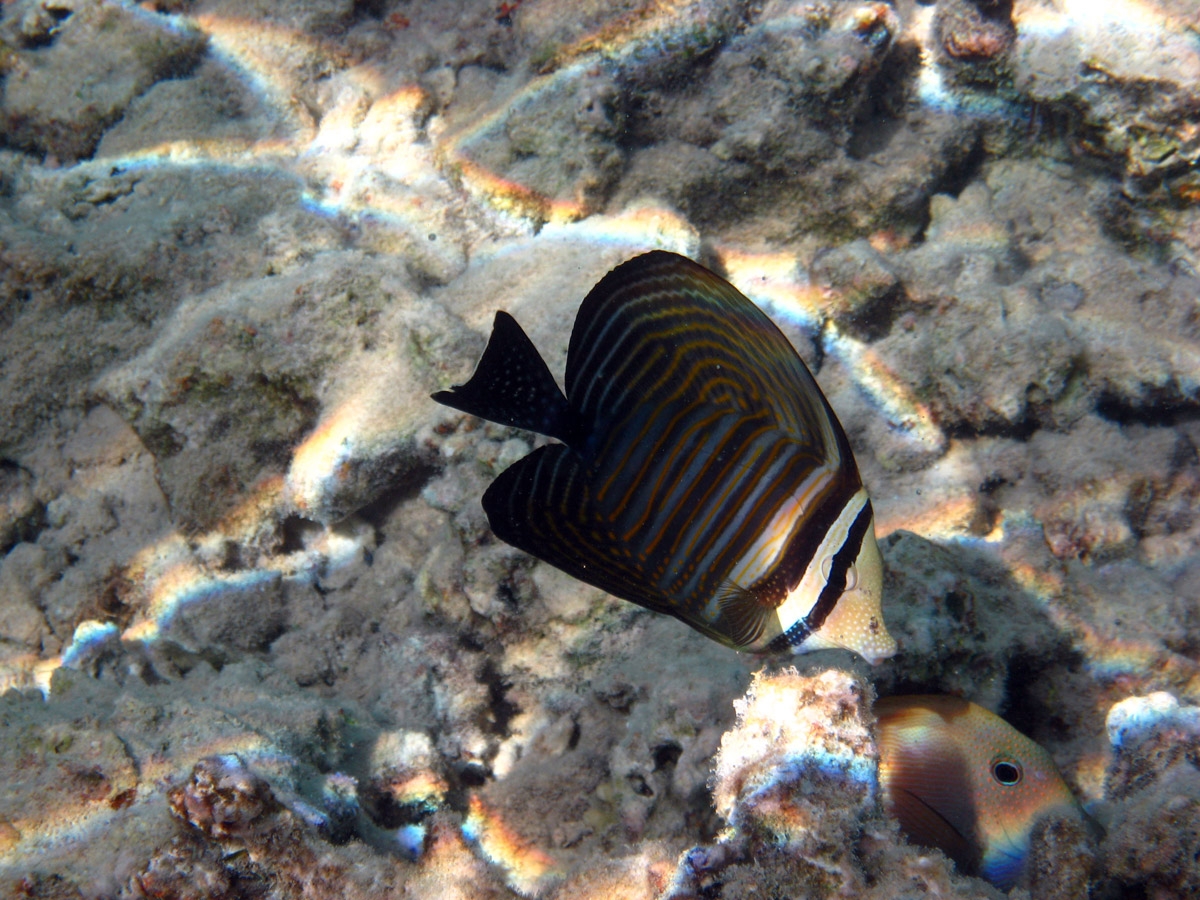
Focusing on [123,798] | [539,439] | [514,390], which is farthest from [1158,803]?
[123,798]

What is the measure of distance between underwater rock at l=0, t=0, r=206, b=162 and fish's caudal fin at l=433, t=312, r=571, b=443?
16.5 ft

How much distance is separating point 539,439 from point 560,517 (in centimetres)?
143

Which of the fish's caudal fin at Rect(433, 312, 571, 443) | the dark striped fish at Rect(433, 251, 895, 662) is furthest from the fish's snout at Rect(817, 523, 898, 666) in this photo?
the fish's caudal fin at Rect(433, 312, 571, 443)

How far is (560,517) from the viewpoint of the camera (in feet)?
4.43

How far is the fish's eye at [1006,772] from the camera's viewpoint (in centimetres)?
198

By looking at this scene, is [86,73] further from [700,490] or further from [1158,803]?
[1158,803]

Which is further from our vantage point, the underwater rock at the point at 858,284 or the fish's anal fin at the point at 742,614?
the underwater rock at the point at 858,284

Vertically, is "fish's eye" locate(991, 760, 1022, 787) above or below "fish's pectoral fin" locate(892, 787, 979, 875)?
above

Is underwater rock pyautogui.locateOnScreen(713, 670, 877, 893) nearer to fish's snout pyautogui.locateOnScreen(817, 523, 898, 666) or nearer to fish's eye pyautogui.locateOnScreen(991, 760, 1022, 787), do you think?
fish's snout pyautogui.locateOnScreen(817, 523, 898, 666)

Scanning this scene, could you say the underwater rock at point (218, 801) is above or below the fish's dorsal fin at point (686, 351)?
below

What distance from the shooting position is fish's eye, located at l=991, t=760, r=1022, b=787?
1981mm

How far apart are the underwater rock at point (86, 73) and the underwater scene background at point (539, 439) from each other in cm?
4

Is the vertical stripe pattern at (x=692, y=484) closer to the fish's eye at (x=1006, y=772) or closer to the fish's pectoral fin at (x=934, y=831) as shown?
the fish's pectoral fin at (x=934, y=831)

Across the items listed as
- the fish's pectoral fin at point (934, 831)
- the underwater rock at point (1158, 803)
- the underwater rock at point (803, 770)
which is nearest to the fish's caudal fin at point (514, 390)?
the underwater rock at point (803, 770)
